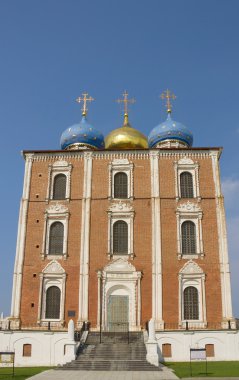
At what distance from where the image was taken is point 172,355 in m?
25.0

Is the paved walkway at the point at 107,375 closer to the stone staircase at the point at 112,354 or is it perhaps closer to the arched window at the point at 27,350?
the stone staircase at the point at 112,354

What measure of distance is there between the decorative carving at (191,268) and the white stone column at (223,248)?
55.4 inches

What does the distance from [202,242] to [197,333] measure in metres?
5.74

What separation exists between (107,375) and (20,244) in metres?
13.1

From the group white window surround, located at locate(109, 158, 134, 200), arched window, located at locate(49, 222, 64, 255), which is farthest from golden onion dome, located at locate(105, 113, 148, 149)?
arched window, located at locate(49, 222, 64, 255)

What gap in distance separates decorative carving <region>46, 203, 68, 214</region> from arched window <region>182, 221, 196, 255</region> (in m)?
7.81

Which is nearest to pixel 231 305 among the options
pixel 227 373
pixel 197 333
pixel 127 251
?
pixel 197 333

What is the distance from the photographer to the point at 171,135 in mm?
34281

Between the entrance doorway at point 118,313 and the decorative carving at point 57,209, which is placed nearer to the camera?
the entrance doorway at point 118,313

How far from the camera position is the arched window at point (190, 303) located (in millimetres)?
27359

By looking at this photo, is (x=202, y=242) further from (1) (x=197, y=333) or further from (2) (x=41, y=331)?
(2) (x=41, y=331)

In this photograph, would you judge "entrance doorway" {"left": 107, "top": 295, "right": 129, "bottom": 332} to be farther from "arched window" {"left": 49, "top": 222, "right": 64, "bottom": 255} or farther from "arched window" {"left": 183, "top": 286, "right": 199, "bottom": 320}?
"arched window" {"left": 49, "top": 222, "right": 64, "bottom": 255}

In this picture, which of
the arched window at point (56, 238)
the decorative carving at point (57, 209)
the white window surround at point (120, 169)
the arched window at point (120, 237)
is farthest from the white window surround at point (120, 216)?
the arched window at point (56, 238)

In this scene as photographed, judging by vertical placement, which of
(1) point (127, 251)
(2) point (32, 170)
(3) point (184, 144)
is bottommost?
(1) point (127, 251)
